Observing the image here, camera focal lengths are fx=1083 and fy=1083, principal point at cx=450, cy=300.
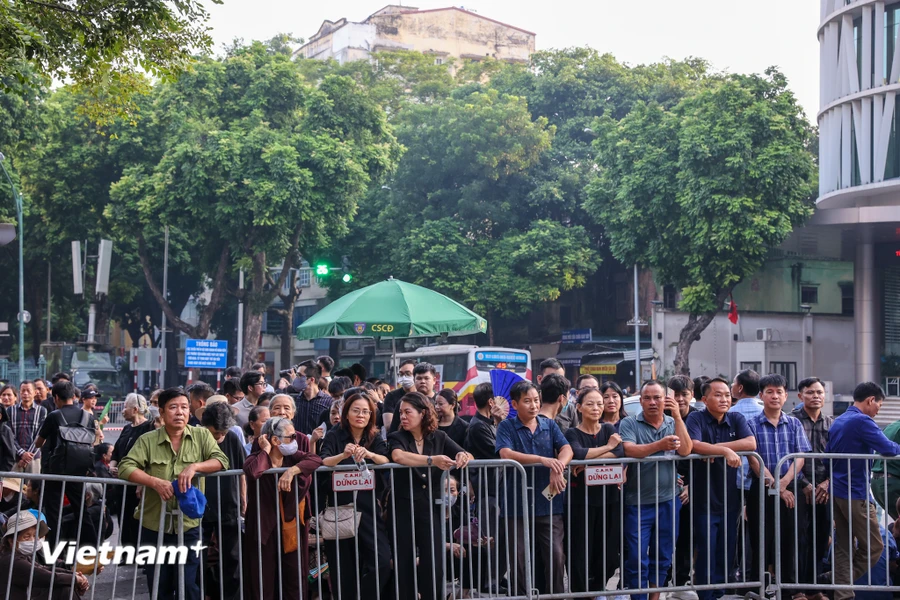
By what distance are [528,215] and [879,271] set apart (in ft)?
41.1

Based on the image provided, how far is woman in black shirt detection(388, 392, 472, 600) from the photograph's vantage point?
22.0 feet

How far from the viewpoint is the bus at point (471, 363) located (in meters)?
28.6

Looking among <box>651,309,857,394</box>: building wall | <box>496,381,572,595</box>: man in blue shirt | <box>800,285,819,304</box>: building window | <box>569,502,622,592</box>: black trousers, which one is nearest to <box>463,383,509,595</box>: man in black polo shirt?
<box>496,381,572,595</box>: man in blue shirt

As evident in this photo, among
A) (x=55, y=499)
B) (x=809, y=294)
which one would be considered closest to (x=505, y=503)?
(x=55, y=499)

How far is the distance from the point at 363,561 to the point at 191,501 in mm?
1183

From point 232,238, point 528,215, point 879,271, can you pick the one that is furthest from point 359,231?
point 879,271

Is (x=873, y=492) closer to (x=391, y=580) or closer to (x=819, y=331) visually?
(x=391, y=580)

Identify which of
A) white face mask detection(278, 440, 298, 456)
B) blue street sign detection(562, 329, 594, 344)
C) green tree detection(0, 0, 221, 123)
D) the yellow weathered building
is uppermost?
the yellow weathered building

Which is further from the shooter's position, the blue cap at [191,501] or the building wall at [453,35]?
the building wall at [453,35]

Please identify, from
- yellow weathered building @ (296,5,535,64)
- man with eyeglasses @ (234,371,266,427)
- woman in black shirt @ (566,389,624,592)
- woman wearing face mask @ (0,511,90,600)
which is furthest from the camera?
yellow weathered building @ (296,5,535,64)

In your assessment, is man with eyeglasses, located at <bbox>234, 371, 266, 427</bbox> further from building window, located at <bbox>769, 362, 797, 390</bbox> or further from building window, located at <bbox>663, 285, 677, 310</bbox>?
building window, located at <bbox>663, 285, 677, 310</bbox>

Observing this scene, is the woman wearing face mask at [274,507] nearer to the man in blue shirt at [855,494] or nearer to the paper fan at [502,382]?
the paper fan at [502,382]

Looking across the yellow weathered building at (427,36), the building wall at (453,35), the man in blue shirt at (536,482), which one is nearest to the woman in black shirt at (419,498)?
the man in blue shirt at (536,482)

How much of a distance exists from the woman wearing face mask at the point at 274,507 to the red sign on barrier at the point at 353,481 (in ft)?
0.50
